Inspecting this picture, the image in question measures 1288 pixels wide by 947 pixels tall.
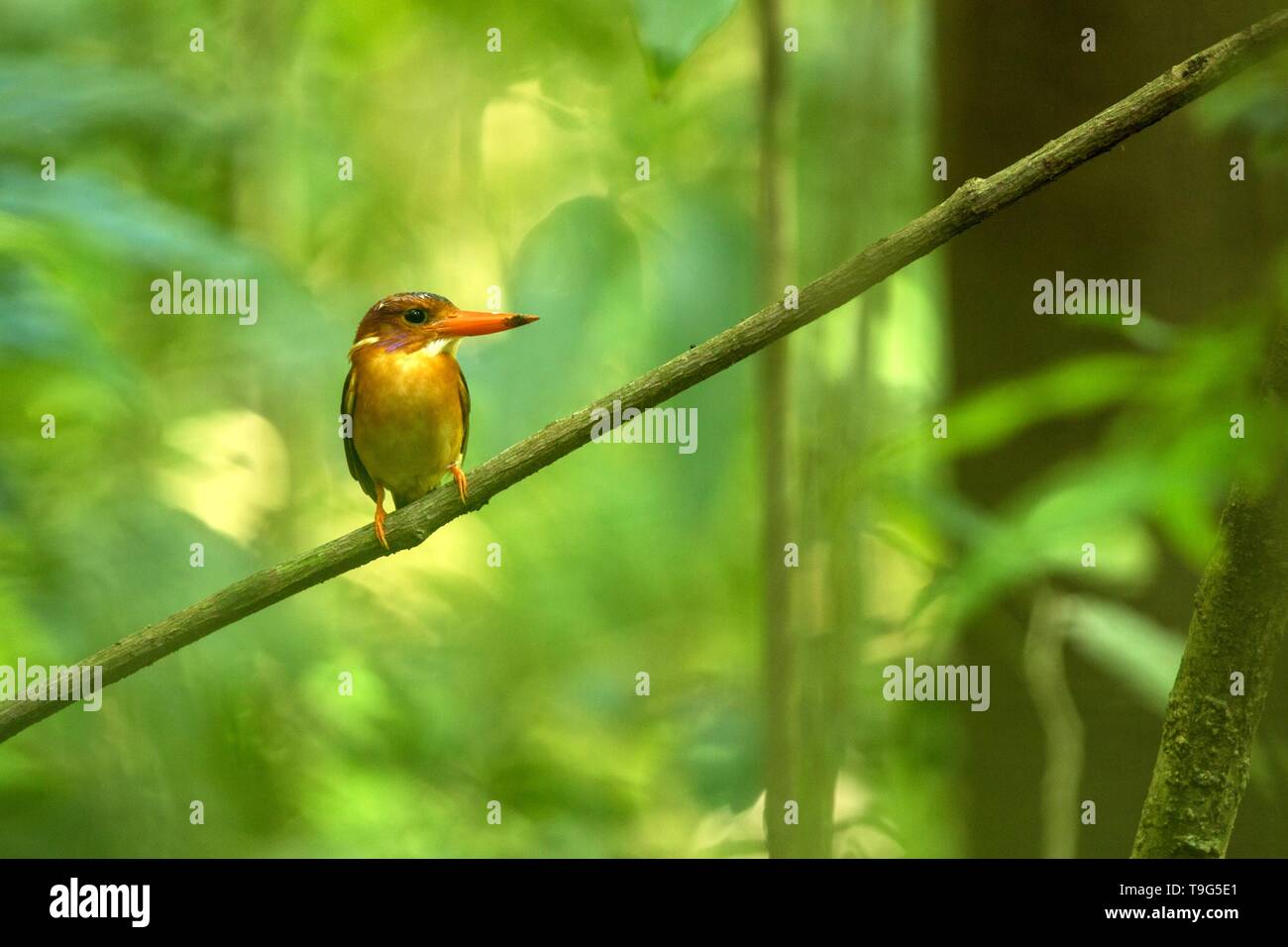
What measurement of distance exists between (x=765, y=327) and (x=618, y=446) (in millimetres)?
1987

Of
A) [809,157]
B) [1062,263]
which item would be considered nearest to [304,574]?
[1062,263]

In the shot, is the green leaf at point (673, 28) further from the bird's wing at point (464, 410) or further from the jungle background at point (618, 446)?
the bird's wing at point (464, 410)

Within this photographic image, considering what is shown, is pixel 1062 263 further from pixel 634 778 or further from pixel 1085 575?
pixel 634 778

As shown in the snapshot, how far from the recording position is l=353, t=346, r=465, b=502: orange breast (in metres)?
2.20

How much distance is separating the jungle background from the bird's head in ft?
0.37

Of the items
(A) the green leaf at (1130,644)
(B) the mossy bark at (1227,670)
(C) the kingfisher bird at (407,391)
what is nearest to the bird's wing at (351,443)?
(C) the kingfisher bird at (407,391)

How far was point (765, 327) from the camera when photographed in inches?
48.1

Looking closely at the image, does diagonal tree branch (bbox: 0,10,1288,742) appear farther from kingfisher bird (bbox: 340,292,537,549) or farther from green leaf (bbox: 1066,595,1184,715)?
kingfisher bird (bbox: 340,292,537,549)

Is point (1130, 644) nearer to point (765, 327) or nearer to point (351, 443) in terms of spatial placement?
point (765, 327)

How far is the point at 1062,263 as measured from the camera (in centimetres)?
201

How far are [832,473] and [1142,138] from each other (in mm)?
730

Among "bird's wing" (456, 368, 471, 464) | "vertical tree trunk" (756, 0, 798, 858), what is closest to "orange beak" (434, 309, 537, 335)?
"bird's wing" (456, 368, 471, 464)

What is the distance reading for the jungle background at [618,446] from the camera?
1.60 metres
